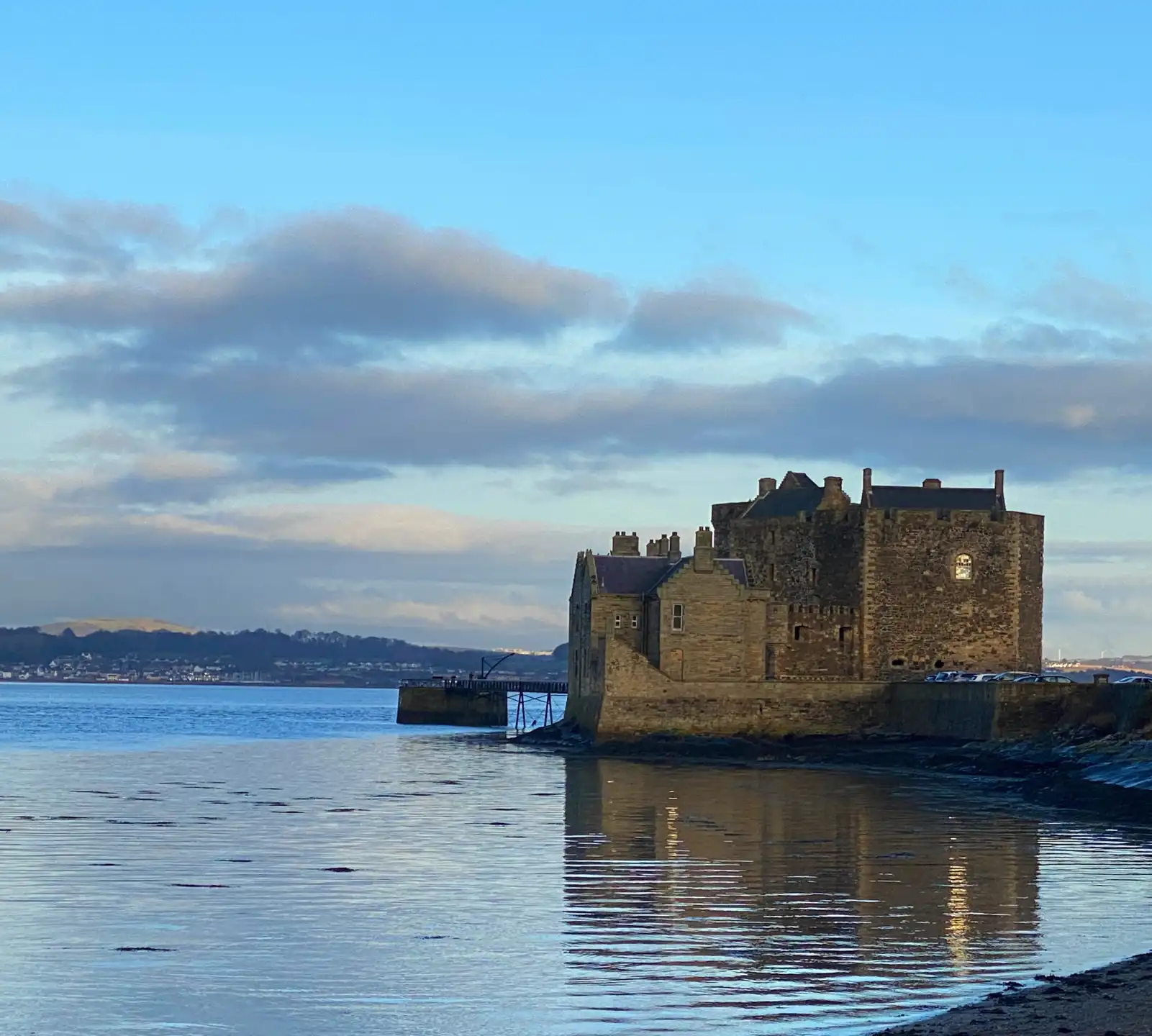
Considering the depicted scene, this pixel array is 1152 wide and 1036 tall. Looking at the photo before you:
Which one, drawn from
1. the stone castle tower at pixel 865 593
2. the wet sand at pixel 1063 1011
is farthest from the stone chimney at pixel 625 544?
the wet sand at pixel 1063 1011

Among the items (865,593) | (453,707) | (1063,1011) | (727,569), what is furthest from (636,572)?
(1063,1011)

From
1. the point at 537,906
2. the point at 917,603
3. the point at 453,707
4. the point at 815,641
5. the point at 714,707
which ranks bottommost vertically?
the point at 537,906

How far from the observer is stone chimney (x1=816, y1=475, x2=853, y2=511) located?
69.2 metres

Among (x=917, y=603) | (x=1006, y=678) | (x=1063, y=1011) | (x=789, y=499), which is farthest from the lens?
(x=789, y=499)

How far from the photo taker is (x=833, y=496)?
228 feet

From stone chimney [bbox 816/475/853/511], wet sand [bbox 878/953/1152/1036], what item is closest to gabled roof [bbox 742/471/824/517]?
stone chimney [bbox 816/475/853/511]

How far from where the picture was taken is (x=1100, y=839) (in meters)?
32.5

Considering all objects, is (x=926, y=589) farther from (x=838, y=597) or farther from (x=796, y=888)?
(x=796, y=888)

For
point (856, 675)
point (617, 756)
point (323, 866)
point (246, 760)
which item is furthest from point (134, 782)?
point (856, 675)

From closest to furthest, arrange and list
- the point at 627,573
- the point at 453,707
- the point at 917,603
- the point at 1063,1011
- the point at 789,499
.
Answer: the point at 1063,1011 → the point at 627,573 → the point at 917,603 → the point at 789,499 → the point at 453,707

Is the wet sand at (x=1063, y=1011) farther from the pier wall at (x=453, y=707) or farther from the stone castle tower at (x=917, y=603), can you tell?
the pier wall at (x=453, y=707)

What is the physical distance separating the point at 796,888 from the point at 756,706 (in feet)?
119

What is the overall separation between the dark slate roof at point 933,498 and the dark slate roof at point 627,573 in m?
9.08

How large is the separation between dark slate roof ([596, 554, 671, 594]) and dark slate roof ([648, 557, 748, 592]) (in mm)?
371
